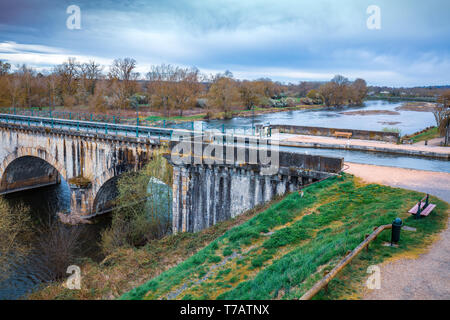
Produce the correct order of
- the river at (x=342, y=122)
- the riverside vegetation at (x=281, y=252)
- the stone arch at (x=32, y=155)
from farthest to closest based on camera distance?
1. the river at (x=342, y=122)
2. the stone arch at (x=32, y=155)
3. the riverside vegetation at (x=281, y=252)

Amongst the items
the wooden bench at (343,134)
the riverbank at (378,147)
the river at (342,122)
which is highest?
the river at (342,122)

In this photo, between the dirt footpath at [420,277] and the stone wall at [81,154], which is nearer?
the dirt footpath at [420,277]

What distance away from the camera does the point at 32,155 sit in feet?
82.4

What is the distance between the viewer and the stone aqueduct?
1329cm

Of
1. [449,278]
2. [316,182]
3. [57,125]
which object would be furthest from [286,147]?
[57,125]

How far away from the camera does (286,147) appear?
18.8 metres

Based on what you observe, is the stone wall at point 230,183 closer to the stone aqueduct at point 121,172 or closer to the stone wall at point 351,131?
the stone aqueduct at point 121,172

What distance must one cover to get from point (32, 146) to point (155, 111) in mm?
32435

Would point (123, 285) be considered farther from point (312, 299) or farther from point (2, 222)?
point (2, 222)

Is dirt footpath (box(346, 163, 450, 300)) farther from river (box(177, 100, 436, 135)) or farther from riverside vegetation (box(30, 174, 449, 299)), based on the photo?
river (box(177, 100, 436, 135))

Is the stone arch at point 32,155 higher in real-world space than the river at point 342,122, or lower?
lower

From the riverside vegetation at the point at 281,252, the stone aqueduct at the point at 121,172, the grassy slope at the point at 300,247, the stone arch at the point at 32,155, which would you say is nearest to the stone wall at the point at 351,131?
the stone aqueduct at the point at 121,172

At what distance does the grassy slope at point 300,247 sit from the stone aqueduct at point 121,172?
1320 millimetres

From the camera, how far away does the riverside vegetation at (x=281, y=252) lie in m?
A: 6.96
